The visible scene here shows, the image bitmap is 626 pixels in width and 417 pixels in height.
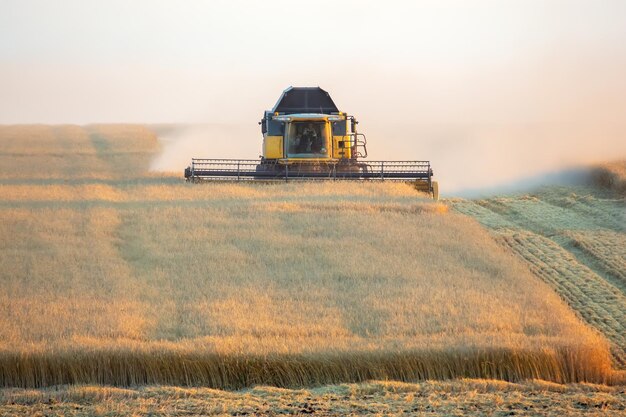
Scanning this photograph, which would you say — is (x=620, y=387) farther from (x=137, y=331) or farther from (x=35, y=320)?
(x=35, y=320)

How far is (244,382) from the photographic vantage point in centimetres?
1209

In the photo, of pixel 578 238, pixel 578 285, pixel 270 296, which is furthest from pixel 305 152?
pixel 270 296

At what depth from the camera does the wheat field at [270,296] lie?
1212 centimetres

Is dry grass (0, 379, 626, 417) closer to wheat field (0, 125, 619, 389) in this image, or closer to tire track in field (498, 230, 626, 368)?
wheat field (0, 125, 619, 389)

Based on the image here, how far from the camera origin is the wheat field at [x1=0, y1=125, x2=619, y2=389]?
477 inches

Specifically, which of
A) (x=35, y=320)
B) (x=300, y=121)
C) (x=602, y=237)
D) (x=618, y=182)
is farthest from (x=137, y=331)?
(x=618, y=182)

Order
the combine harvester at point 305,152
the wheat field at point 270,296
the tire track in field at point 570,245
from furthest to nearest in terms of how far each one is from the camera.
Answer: the combine harvester at point 305,152 < the tire track in field at point 570,245 < the wheat field at point 270,296

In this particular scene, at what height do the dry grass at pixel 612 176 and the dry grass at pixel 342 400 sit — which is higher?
the dry grass at pixel 612 176

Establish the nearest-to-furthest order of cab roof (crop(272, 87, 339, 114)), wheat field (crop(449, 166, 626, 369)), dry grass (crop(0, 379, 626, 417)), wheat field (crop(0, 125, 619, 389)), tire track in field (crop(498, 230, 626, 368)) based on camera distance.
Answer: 1. dry grass (crop(0, 379, 626, 417))
2. wheat field (crop(0, 125, 619, 389))
3. tire track in field (crop(498, 230, 626, 368))
4. wheat field (crop(449, 166, 626, 369))
5. cab roof (crop(272, 87, 339, 114))

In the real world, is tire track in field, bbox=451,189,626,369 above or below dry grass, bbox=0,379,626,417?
above

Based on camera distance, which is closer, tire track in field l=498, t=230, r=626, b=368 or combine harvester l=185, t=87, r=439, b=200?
tire track in field l=498, t=230, r=626, b=368

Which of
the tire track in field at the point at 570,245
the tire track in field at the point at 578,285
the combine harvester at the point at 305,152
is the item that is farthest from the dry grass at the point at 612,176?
the tire track in field at the point at 578,285

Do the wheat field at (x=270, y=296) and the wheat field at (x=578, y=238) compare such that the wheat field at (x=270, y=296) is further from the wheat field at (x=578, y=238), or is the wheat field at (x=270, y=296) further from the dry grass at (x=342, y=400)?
the wheat field at (x=578, y=238)

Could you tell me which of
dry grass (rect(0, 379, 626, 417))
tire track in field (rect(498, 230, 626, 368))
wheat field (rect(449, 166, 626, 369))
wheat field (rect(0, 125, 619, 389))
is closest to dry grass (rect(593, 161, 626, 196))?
wheat field (rect(449, 166, 626, 369))
